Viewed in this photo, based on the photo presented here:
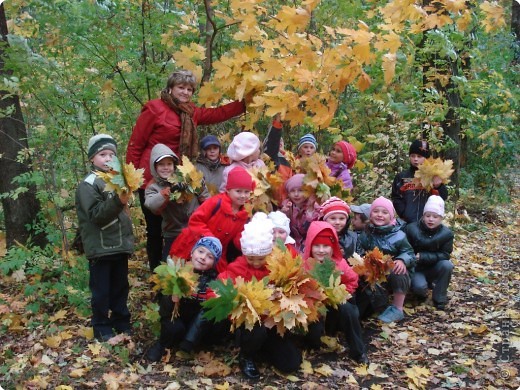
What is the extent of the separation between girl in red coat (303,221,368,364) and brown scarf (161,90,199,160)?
155 centimetres

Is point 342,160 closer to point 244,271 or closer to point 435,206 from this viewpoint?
point 435,206

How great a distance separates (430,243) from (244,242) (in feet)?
7.89

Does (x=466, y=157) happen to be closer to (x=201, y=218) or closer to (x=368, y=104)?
(x=368, y=104)

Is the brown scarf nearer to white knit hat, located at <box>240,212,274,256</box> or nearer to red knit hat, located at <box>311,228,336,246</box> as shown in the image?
white knit hat, located at <box>240,212,274,256</box>

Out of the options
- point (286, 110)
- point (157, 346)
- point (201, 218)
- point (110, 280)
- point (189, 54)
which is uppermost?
point (189, 54)

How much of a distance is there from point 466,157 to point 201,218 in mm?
8991

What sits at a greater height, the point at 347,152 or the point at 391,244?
the point at 347,152

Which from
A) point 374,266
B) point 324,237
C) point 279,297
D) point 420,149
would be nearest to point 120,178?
point 279,297

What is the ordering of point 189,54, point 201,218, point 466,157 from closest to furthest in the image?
point 201,218
point 189,54
point 466,157

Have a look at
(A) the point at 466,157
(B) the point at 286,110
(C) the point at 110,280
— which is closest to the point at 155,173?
(C) the point at 110,280

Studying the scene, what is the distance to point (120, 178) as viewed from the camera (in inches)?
144

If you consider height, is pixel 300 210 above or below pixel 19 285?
above

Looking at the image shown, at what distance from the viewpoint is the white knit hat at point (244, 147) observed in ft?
15.8

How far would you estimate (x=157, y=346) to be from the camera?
3.97m
